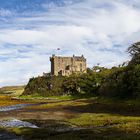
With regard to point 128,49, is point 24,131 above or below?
below

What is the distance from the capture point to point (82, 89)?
154500 mm

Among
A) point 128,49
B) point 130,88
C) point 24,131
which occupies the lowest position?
point 24,131

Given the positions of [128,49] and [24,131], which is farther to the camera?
[128,49]

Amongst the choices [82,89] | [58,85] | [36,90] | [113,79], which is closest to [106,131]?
[113,79]

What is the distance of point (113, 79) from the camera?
100875mm

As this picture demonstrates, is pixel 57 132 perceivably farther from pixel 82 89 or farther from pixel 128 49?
pixel 82 89

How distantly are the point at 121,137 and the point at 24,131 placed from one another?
1362 centimetres

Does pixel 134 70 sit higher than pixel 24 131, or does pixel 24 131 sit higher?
pixel 134 70

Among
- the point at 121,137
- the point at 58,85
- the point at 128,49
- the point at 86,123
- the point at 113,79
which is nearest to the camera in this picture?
the point at 121,137

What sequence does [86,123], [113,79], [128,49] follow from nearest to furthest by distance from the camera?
1. [86,123]
2. [128,49]
3. [113,79]

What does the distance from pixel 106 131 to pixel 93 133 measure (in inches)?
63.3

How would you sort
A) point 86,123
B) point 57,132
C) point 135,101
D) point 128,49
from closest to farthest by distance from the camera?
point 57,132, point 86,123, point 135,101, point 128,49

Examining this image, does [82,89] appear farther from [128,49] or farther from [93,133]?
[93,133]

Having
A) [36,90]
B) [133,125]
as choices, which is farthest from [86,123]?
[36,90]
